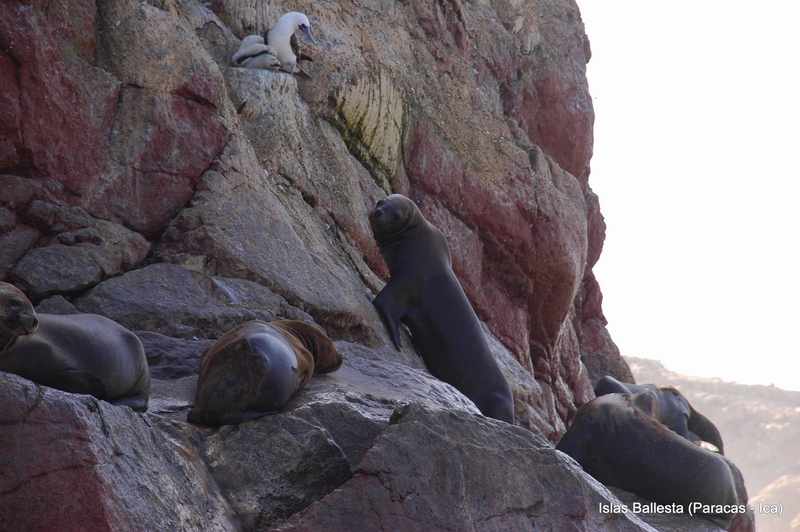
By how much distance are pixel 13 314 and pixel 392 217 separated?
16.0 feet

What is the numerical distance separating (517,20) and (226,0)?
6.64 metres

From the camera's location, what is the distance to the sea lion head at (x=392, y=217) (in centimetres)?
794

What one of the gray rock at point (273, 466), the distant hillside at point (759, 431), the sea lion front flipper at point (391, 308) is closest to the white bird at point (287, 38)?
the sea lion front flipper at point (391, 308)

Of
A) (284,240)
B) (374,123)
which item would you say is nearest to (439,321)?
(284,240)

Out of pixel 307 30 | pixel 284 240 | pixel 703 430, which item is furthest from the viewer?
pixel 703 430

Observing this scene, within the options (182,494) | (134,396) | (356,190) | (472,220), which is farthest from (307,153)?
(182,494)

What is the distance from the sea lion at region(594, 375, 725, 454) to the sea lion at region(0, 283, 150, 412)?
8.61m

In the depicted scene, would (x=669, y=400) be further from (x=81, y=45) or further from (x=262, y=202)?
(x=81, y=45)

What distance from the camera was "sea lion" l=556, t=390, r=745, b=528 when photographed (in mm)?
7113

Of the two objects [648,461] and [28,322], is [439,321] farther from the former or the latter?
[28,322]

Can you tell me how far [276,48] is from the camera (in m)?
8.23

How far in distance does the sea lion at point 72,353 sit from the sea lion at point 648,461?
A: 4.56 meters

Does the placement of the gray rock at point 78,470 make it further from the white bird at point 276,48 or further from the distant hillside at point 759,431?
the distant hillside at point 759,431

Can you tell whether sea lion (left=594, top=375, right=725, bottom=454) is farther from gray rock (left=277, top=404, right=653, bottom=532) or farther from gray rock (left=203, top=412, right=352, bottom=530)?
gray rock (left=203, top=412, right=352, bottom=530)
